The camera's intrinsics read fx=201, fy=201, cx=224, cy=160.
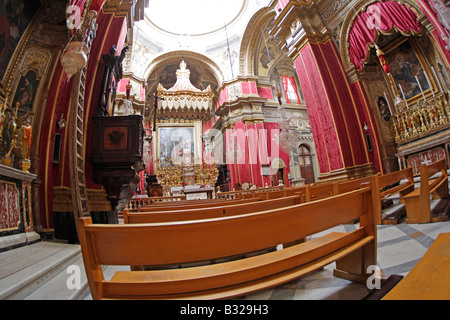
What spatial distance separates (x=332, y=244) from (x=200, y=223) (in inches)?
27.1

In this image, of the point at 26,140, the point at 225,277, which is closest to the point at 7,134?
the point at 26,140

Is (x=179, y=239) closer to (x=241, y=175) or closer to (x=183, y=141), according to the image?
(x=241, y=175)

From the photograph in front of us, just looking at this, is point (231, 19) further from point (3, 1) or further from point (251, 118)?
point (3, 1)

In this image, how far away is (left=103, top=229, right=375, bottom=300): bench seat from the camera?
27.5 inches

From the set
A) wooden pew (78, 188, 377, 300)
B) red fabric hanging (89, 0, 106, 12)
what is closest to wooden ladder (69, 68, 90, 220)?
red fabric hanging (89, 0, 106, 12)

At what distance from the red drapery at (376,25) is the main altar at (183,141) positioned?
748cm

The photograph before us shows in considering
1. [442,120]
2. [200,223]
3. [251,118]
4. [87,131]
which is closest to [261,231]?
[200,223]

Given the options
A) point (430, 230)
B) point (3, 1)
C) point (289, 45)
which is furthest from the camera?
point (289, 45)

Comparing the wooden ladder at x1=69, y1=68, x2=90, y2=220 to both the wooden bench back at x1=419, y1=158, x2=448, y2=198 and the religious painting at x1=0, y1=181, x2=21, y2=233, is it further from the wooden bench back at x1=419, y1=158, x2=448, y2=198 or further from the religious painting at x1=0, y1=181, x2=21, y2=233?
the wooden bench back at x1=419, y1=158, x2=448, y2=198

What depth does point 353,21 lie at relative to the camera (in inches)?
219

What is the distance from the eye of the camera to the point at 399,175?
2512 mm

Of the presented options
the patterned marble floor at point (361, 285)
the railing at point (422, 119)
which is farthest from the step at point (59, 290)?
the railing at point (422, 119)

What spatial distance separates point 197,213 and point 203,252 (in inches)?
27.9
